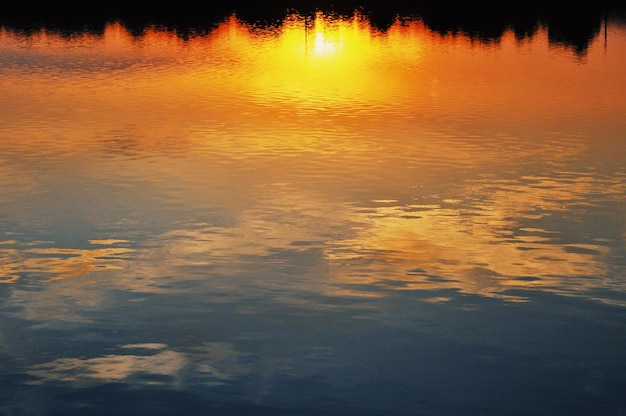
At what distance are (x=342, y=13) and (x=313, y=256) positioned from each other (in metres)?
97.7

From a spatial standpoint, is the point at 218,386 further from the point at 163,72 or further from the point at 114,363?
the point at 163,72

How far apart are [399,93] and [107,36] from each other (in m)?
36.0

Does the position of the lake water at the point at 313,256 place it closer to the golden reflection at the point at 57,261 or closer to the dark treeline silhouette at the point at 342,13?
the golden reflection at the point at 57,261

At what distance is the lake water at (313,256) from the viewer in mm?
13297

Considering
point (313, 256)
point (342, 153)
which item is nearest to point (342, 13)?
point (342, 153)

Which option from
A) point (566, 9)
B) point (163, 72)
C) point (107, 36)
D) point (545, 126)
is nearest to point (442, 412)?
point (545, 126)

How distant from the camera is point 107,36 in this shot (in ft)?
247

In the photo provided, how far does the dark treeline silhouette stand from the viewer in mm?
83625

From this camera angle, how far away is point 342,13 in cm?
11456

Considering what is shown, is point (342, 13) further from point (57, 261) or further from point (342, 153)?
point (57, 261)

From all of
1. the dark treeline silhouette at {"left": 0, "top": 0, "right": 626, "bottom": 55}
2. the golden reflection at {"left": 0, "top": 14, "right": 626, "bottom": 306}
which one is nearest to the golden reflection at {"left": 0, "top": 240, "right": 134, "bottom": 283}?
the golden reflection at {"left": 0, "top": 14, "right": 626, "bottom": 306}

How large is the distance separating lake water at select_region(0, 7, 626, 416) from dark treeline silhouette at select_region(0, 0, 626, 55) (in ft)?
110

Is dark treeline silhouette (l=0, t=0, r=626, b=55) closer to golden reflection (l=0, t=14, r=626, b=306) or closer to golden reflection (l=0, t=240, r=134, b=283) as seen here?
golden reflection (l=0, t=14, r=626, b=306)

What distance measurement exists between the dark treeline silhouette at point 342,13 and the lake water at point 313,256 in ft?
110
